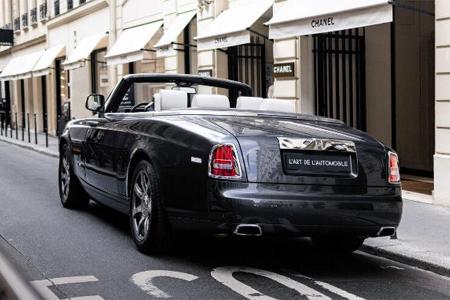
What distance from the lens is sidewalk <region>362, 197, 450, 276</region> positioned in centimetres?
604

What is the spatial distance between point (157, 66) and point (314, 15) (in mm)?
9992

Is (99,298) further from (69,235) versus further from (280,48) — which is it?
(280,48)

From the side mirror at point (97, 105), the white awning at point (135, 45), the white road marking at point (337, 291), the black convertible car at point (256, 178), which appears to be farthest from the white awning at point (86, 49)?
the white road marking at point (337, 291)

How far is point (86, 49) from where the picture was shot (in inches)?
941

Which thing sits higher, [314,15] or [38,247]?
[314,15]

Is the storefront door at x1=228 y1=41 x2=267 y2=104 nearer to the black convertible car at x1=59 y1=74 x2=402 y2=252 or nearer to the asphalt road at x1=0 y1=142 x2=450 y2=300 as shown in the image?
the asphalt road at x1=0 y1=142 x2=450 y2=300

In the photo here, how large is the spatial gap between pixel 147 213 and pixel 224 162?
3.79 ft

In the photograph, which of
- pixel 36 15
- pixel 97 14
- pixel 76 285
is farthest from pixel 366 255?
pixel 36 15

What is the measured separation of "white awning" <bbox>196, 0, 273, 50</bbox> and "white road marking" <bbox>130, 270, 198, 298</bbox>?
8360 mm

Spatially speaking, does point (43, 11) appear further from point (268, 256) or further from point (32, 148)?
point (268, 256)

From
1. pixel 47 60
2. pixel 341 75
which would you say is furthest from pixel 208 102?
pixel 47 60

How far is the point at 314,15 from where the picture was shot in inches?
425

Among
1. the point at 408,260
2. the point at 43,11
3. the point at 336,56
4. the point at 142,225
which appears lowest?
the point at 408,260

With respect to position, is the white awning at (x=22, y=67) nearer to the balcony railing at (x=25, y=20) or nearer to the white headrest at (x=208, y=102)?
the balcony railing at (x=25, y=20)
